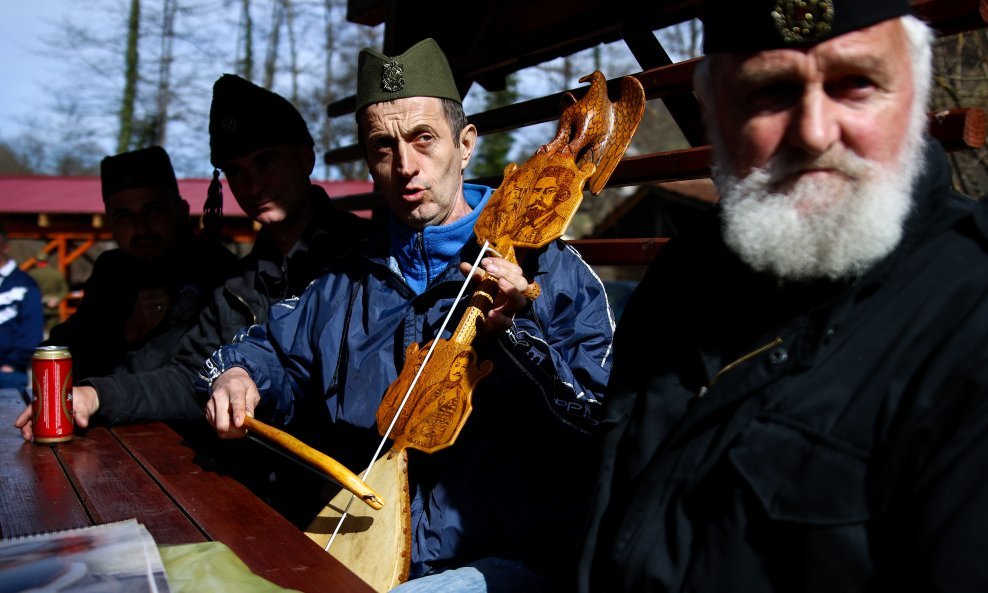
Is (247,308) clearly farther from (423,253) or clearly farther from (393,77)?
(393,77)

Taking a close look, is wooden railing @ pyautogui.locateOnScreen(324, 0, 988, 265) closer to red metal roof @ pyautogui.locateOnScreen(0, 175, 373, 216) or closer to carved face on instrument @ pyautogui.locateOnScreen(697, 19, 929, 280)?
carved face on instrument @ pyautogui.locateOnScreen(697, 19, 929, 280)

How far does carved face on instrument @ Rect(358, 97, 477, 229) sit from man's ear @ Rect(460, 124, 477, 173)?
71 mm

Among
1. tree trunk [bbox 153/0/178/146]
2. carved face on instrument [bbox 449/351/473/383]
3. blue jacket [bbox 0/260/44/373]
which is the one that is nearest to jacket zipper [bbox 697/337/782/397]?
carved face on instrument [bbox 449/351/473/383]

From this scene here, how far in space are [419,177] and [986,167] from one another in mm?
4259

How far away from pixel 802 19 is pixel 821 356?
19.3 inches

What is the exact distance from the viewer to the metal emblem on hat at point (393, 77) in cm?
238

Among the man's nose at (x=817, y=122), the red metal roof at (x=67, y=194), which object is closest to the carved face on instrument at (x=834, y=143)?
the man's nose at (x=817, y=122)

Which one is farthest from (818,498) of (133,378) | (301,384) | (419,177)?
(133,378)

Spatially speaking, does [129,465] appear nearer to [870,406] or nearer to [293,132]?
[293,132]

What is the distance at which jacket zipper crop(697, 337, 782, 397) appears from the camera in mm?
1239

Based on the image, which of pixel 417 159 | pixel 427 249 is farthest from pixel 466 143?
pixel 427 249

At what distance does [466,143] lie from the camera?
259 cm

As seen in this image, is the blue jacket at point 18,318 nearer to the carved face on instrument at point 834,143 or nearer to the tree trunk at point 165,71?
the carved face on instrument at point 834,143

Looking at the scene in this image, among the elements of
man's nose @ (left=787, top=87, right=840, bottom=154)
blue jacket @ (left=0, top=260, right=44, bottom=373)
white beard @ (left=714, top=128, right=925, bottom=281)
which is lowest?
blue jacket @ (left=0, top=260, right=44, bottom=373)
